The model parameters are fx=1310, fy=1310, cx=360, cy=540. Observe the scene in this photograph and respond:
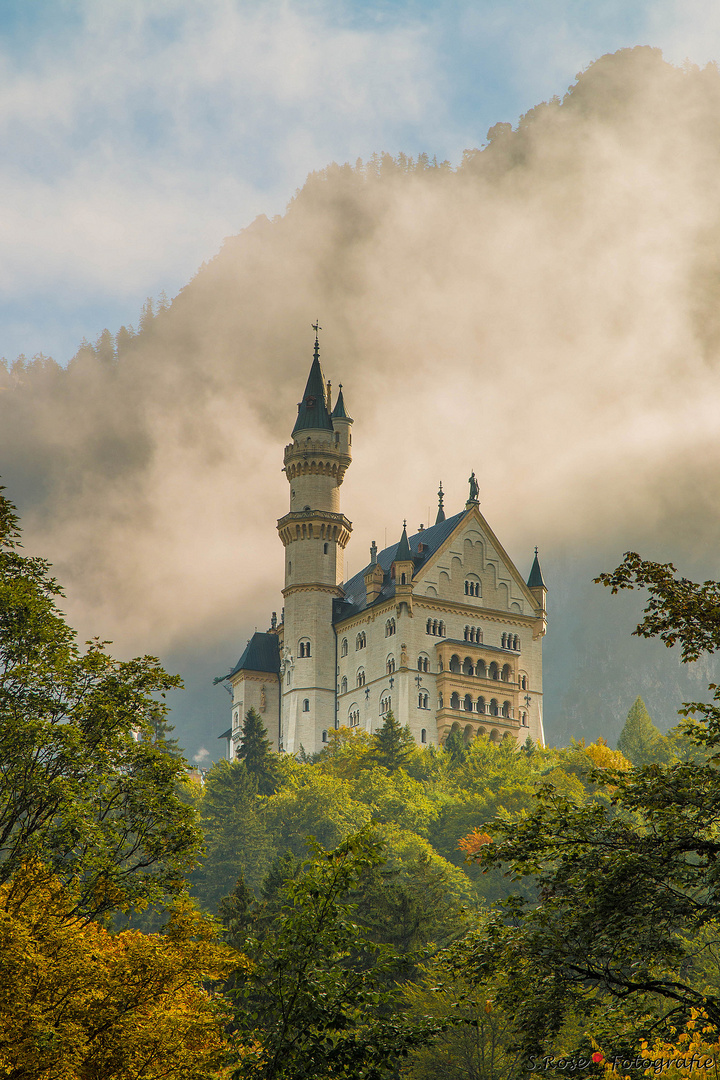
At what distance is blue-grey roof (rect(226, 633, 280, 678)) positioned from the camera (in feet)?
443

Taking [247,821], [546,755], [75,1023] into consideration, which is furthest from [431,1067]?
[546,755]

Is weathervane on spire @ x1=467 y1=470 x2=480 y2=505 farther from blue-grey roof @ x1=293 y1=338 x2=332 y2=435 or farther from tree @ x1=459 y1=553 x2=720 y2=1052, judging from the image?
tree @ x1=459 y1=553 x2=720 y2=1052

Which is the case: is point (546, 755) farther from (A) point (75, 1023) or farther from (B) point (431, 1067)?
(A) point (75, 1023)

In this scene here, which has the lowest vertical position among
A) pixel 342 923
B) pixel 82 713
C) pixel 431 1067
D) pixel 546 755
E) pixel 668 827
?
pixel 431 1067

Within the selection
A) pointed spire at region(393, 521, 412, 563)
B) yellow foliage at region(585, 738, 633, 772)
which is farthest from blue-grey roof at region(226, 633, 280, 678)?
yellow foliage at region(585, 738, 633, 772)

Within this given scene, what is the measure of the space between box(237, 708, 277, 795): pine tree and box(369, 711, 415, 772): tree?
8155mm

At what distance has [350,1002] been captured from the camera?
69.3 feet

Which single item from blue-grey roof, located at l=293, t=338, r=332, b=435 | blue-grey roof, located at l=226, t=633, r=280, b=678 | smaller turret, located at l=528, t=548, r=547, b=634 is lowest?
blue-grey roof, located at l=226, t=633, r=280, b=678

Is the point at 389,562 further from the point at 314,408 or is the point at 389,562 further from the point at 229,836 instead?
the point at 229,836

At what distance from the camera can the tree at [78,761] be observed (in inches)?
1137

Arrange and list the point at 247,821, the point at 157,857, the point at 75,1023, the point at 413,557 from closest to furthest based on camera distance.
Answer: the point at 75,1023
the point at 157,857
the point at 247,821
the point at 413,557

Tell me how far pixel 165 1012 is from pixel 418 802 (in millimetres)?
68698

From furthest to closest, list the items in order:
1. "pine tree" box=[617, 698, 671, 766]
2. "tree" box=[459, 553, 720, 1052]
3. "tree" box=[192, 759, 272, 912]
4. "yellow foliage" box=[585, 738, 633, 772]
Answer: "pine tree" box=[617, 698, 671, 766] < "yellow foliage" box=[585, 738, 633, 772] < "tree" box=[192, 759, 272, 912] < "tree" box=[459, 553, 720, 1052]

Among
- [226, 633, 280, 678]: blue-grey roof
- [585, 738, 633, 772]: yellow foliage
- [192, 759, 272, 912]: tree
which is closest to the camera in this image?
[192, 759, 272, 912]: tree
